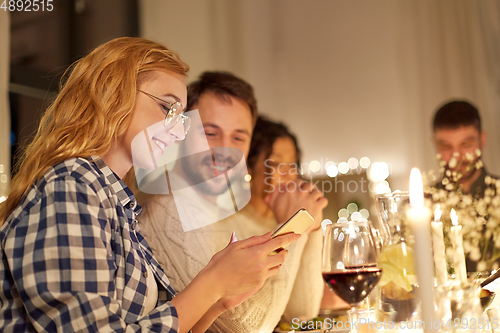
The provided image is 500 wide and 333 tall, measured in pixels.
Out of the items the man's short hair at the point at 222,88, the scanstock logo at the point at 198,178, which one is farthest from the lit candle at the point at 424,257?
the man's short hair at the point at 222,88

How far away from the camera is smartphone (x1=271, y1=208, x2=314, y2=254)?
68 cm

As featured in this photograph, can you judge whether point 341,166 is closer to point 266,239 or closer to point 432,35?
point 432,35

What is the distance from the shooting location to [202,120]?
1589 millimetres

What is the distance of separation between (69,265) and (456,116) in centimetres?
159

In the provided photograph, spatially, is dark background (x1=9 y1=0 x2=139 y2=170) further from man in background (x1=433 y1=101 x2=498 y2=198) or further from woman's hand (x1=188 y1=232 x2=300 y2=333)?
man in background (x1=433 y1=101 x2=498 y2=198)

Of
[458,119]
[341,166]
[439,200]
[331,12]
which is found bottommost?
[439,200]

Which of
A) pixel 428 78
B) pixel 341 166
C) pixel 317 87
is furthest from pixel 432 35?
pixel 341 166

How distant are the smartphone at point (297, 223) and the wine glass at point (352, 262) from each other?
10 cm

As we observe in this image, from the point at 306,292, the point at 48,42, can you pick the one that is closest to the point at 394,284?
the point at 306,292

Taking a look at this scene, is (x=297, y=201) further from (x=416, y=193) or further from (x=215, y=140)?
(x=416, y=193)

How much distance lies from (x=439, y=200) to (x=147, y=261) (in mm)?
1133

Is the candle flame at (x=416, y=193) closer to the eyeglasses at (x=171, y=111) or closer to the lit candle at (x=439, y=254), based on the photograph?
the lit candle at (x=439, y=254)

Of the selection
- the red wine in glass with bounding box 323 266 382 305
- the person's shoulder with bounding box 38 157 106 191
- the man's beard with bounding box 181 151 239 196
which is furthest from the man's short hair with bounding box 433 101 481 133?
the person's shoulder with bounding box 38 157 106 191

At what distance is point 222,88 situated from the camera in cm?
168
